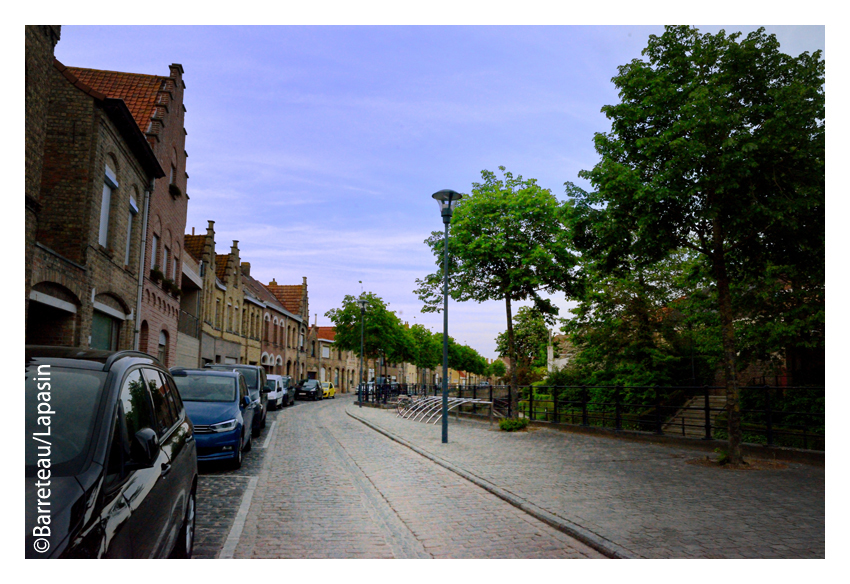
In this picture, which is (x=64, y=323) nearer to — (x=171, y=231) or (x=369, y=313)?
(x=171, y=231)

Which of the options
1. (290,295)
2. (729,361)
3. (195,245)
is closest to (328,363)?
(290,295)

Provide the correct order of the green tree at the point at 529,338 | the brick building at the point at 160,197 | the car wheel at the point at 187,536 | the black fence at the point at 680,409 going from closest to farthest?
the car wheel at the point at 187,536
the black fence at the point at 680,409
the brick building at the point at 160,197
the green tree at the point at 529,338

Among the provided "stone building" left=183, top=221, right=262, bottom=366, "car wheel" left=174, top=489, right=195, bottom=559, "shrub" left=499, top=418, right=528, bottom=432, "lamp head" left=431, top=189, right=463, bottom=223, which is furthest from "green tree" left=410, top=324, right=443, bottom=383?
"car wheel" left=174, top=489, right=195, bottom=559

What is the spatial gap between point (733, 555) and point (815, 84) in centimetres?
804

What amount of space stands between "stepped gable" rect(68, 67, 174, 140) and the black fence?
51.6ft

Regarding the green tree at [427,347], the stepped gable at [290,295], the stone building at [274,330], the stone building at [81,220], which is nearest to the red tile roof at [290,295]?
the stepped gable at [290,295]

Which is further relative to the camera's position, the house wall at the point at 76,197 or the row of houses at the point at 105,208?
the house wall at the point at 76,197

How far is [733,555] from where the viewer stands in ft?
17.3

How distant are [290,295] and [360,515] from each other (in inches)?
2391

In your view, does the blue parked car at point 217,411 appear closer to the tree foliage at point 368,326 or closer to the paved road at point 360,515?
the paved road at point 360,515

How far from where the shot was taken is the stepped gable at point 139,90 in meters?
23.0

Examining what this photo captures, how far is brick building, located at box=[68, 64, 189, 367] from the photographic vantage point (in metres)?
22.1

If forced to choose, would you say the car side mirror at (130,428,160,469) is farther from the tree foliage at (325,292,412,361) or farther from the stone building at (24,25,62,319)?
the tree foliage at (325,292,412,361)

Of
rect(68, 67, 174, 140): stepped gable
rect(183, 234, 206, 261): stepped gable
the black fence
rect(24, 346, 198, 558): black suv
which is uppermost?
rect(68, 67, 174, 140): stepped gable
